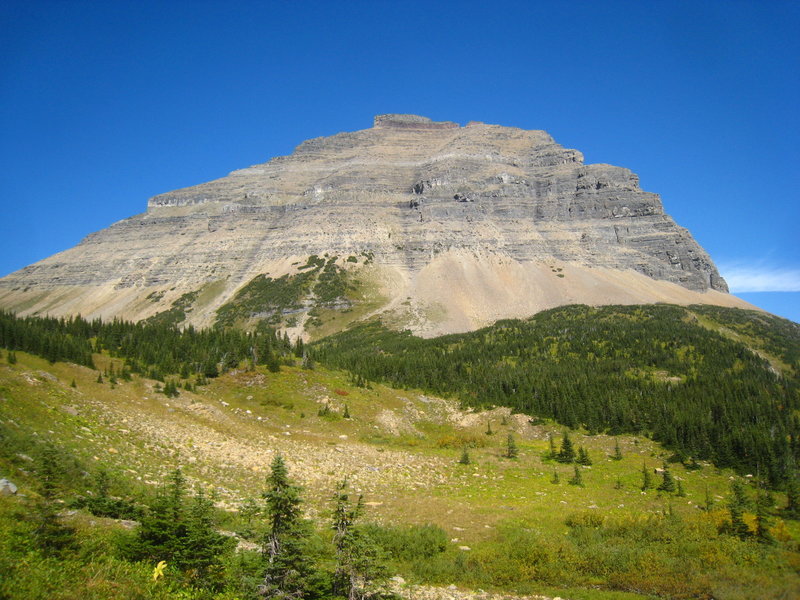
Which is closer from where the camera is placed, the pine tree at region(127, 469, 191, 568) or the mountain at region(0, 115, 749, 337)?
the pine tree at region(127, 469, 191, 568)

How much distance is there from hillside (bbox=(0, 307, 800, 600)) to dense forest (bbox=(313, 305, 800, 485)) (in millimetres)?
2708

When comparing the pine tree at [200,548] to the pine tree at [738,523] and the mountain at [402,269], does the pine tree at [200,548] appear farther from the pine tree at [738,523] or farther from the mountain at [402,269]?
the mountain at [402,269]

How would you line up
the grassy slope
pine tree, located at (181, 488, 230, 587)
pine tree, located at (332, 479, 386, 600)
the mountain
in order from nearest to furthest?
pine tree, located at (181, 488, 230, 587), pine tree, located at (332, 479, 386, 600), the grassy slope, the mountain

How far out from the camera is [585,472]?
1391 inches

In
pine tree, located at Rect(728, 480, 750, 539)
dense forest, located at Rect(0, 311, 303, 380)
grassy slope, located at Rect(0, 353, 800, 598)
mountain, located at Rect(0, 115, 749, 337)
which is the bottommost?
grassy slope, located at Rect(0, 353, 800, 598)

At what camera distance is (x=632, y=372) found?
275 ft

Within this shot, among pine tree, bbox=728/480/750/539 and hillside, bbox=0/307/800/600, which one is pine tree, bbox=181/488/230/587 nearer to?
hillside, bbox=0/307/800/600

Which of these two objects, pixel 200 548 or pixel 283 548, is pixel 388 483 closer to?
pixel 283 548

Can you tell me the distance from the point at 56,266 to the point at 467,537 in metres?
226

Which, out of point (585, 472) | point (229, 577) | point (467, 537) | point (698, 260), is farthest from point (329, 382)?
point (698, 260)

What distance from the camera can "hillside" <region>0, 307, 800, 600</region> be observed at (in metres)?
15.3

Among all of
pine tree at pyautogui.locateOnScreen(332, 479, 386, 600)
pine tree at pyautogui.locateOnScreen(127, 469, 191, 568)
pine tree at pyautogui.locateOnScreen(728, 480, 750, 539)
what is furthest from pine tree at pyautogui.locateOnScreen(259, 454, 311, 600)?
pine tree at pyautogui.locateOnScreen(728, 480, 750, 539)

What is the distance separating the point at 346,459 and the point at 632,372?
69.4 meters

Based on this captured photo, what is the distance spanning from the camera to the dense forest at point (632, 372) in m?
47.0
